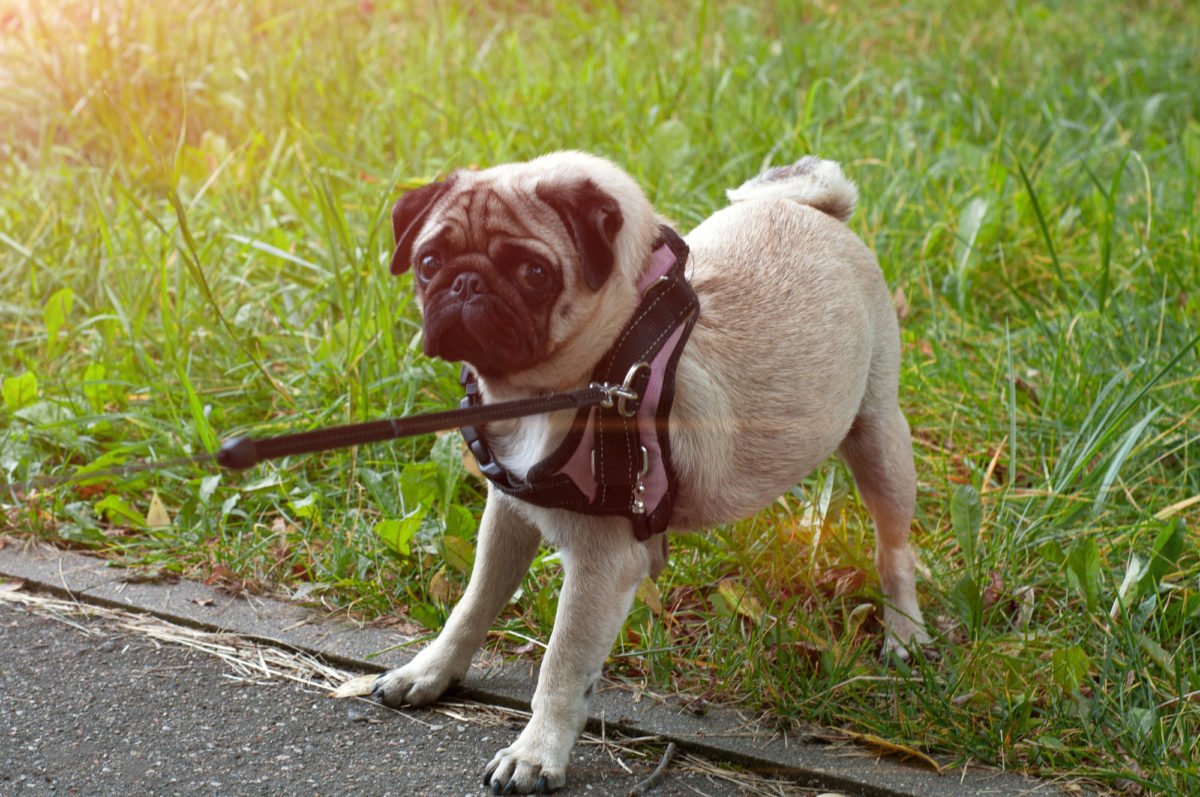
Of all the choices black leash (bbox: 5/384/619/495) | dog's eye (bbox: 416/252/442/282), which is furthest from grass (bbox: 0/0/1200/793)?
dog's eye (bbox: 416/252/442/282)

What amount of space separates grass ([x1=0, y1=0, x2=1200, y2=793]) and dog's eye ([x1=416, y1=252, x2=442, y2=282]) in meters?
1.01

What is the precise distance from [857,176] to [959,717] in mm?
3130

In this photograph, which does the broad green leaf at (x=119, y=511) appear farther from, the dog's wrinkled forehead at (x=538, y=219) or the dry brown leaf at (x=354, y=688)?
the dog's wrinkled forehead at (x=538, y=219)

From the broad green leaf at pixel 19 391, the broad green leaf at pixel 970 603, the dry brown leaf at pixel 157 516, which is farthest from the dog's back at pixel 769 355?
the broad green leaf at pixel 19 391

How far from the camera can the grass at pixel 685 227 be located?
2666 mm

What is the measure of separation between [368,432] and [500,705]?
1089 millimetres

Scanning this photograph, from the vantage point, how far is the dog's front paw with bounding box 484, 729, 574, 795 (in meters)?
2.21

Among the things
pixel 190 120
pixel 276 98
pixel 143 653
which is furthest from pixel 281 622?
pixel 190 120

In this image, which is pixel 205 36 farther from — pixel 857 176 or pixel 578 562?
pixel 578 562

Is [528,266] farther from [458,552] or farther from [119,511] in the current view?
[119,511]

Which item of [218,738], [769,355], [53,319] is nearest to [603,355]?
[769,355]

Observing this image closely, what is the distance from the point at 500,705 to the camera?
8.41 ft

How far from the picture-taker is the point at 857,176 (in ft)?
16.3

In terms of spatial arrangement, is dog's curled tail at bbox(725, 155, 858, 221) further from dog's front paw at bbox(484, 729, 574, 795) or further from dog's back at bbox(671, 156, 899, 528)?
dog's front paw at bbox(484, 729, 574, 795)
